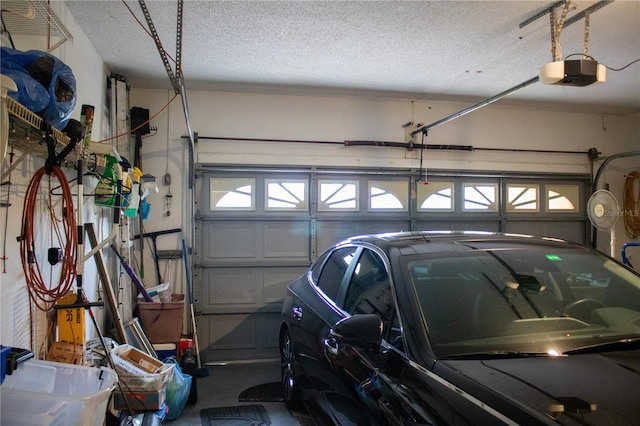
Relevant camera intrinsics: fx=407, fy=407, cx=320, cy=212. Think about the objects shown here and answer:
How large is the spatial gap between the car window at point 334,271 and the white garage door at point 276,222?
1.94 metres

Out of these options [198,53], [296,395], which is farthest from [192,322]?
[198,53]

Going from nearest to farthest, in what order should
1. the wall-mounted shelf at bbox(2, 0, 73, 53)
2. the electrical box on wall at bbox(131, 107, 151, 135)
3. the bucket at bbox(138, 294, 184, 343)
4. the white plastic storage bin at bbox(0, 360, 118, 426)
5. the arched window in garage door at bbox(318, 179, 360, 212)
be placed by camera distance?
the white plastic storage bin at bbox(0, 360, 118, 426) → the wall-mounted shelf at bbox(2, 0, 73, 53) → the bucket at bbox(138, 294, 184, 343) → the electrical box on wall at bbox(131, 107, 151, 135) → the arched window in garage door at bbox(318, 179, 360, 212)

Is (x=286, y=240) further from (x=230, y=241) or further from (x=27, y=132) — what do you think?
(x=27, y=132)

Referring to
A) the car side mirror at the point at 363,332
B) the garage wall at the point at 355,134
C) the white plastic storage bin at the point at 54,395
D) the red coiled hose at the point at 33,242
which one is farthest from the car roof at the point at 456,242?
the garage wall at the point at 355,134

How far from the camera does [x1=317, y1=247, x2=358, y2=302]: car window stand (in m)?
2.49

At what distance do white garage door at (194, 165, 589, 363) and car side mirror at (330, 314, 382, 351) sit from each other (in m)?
3.11

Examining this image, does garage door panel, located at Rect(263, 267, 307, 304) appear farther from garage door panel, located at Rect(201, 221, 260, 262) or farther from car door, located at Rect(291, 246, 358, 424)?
car door, located at Rect(291, 246, 358, 424)

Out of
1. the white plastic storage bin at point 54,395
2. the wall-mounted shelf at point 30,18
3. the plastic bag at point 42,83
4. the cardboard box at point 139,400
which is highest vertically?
the wall-mounted shelf at point 30,18

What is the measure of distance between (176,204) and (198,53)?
1701 mm

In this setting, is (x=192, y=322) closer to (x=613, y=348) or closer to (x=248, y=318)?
(x=248, y=318)

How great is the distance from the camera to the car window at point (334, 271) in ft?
8.17

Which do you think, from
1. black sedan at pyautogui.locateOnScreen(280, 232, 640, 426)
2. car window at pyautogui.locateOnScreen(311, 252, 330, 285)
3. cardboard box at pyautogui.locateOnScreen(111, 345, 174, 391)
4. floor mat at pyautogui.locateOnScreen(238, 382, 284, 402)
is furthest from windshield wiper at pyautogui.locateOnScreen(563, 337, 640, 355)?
floor mat at pyautogui.locateOnScreen(238, 382, 284, 402)

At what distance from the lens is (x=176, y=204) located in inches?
181

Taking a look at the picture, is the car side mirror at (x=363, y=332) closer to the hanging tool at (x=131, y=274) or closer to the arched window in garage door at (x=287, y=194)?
the hanging tool at (x=131, y=274)
